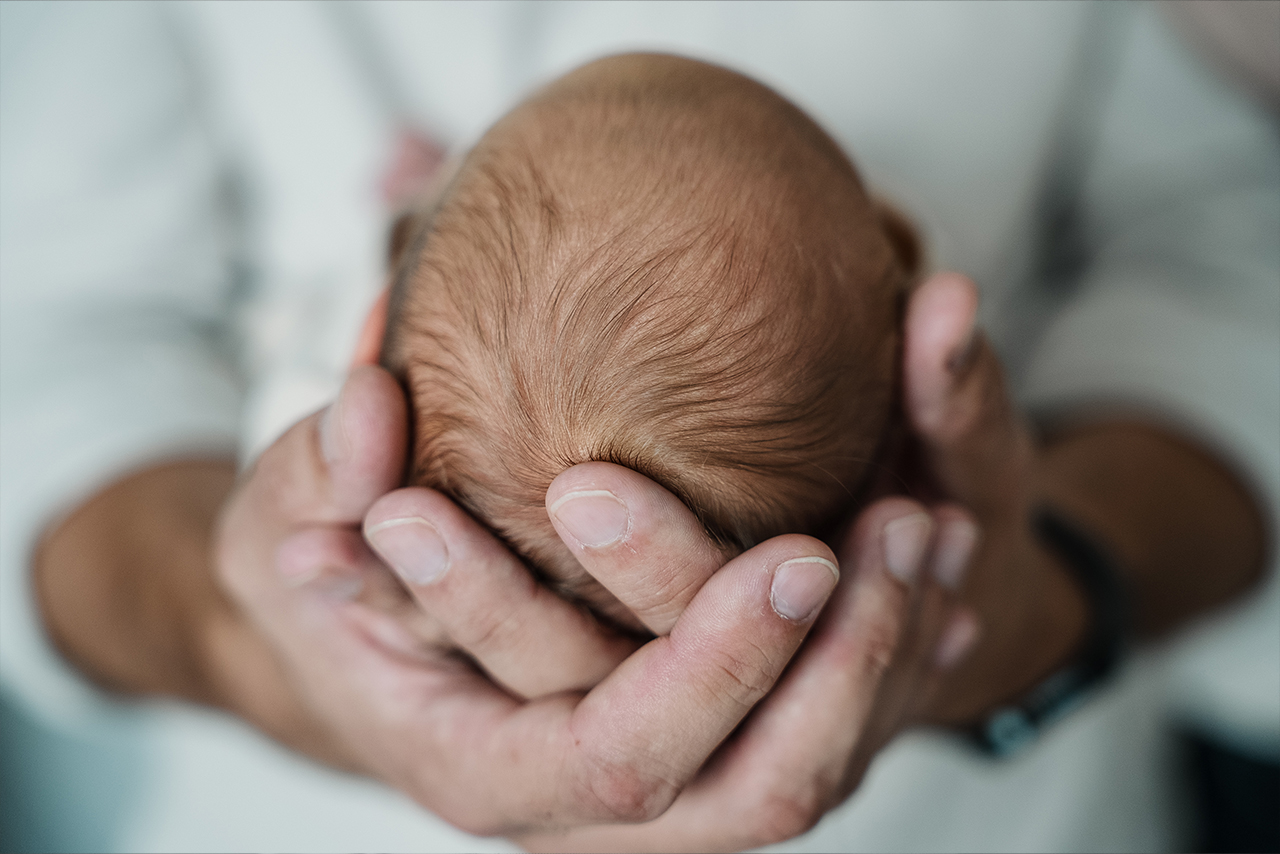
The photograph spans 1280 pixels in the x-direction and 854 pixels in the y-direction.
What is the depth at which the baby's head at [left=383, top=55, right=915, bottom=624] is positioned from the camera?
0.40m

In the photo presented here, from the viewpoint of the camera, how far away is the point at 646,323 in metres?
0.40

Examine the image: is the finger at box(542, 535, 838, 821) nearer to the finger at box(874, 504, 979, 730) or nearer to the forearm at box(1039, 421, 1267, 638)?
the finger at box(874, 504, 979, 730)

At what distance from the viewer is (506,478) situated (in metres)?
0.40

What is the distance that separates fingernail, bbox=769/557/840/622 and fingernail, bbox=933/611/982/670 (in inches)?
9.1

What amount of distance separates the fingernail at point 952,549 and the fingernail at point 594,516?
0.26m

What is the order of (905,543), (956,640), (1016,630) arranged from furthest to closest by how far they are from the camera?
(1016,630), (956,640), (905,543)

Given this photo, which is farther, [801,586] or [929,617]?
[929,617]

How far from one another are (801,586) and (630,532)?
0.28ft

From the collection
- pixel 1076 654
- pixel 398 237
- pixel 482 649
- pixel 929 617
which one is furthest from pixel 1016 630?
pixel 398 237

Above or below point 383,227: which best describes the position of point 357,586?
below

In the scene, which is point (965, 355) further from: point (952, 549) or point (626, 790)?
point (626, 790)

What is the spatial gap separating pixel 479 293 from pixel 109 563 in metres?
0.56

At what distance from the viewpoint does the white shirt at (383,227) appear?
2.16 feet

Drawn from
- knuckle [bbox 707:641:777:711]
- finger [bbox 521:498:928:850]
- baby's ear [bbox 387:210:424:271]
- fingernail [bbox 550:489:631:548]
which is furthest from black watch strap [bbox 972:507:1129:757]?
baby's ear [bbox 387:210:424:271]
